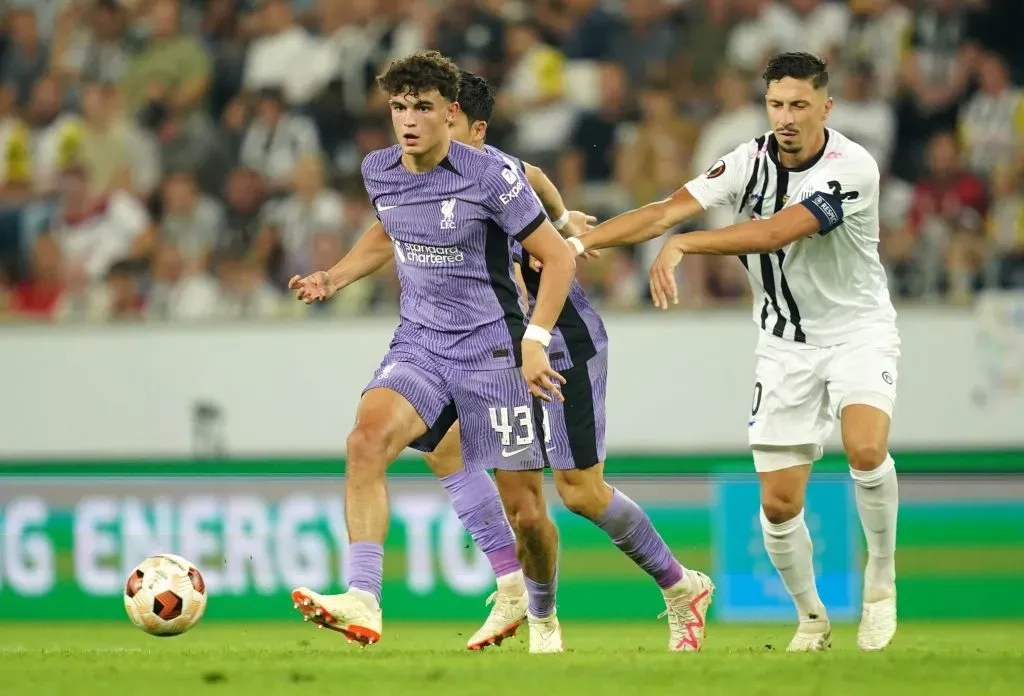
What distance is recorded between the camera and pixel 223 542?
11.2 metres

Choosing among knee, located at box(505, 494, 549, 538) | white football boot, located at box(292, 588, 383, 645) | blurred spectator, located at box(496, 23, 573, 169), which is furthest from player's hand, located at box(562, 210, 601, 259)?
blurred spectator, located at box(496, 23, 573, 169)

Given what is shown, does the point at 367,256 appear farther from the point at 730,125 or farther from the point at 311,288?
the point at 730,125

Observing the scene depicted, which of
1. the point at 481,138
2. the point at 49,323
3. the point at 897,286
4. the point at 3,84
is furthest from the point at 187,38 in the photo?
the point at 481,138

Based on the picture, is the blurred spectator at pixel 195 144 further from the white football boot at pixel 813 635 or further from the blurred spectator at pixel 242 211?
the white football boot at pixel 813 635

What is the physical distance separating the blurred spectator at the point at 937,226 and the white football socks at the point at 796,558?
14.7ft

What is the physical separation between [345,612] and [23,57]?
10.5 meters

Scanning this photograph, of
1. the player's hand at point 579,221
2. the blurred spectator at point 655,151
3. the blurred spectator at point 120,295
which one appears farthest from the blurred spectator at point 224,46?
the player's hand at point 579,221

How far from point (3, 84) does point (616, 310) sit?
6561mm

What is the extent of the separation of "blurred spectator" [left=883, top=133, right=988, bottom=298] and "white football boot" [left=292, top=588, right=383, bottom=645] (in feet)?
21.5

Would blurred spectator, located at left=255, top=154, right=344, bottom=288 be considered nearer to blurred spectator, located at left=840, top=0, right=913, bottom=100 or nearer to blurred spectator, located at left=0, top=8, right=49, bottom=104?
blurred spectator, located at left=0, top=8, right=49, bottom=104

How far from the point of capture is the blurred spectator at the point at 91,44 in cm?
1518

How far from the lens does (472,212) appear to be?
7.00m

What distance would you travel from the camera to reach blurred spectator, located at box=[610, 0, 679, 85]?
1401cm

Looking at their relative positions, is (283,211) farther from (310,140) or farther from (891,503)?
(891,503)
